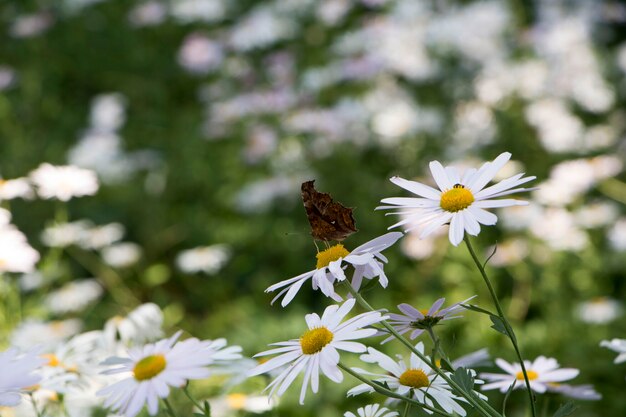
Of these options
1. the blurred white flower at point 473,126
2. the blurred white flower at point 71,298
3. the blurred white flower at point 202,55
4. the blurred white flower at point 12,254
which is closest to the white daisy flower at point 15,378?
the blurred white flower at point 12,254

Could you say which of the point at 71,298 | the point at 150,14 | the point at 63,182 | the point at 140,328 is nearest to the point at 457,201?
the point at 140,328

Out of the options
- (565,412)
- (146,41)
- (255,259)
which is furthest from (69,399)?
(146,41)

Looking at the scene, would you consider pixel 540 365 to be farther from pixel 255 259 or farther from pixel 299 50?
pixel 299 50

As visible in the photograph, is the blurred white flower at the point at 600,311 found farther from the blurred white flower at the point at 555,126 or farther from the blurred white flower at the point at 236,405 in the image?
the blurred white flower at the point at 236,405

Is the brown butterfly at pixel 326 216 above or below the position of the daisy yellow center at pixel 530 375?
above

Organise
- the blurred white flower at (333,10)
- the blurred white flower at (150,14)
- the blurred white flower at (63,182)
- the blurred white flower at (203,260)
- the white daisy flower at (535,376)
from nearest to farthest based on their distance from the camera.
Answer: the white daisy flower at (535,376) → the blurred white flower at (63,182) → the blurred white flower at (203,260) → the blurred white flower at (333,10) → the blurred white flower at (150,14)

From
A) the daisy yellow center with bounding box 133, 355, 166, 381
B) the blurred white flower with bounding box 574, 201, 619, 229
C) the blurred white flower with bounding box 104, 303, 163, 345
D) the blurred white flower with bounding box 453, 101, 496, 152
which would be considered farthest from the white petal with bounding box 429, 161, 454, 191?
the blurred white flower with bounding box 453, 101, 496, 152
